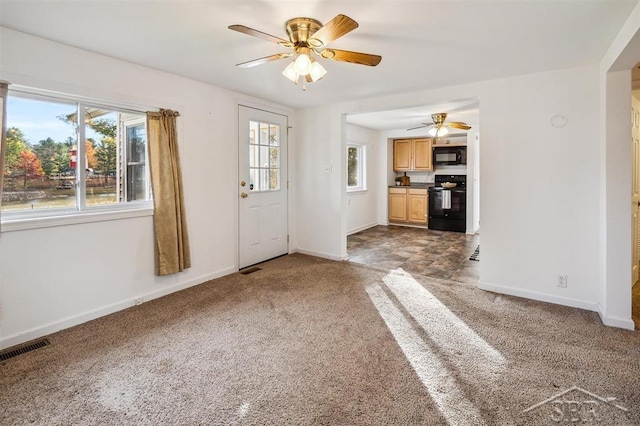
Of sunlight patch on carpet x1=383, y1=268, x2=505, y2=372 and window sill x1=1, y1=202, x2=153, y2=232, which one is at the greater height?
window sill x1=1, y1=202, x2=153, y2=232

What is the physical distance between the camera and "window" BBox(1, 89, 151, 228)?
2582 millimetres

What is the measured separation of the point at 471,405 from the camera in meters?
1.84

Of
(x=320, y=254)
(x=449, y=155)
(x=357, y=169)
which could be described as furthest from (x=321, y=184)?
(x=449, y=155)

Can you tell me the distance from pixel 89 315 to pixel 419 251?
14.6 feet

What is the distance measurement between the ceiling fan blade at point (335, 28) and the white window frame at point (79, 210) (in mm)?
2099

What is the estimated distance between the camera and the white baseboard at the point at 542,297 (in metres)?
3.16

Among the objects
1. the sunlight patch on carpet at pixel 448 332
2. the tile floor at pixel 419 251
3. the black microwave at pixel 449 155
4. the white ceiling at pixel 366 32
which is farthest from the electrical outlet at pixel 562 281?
the black microwave at pixel 449 155

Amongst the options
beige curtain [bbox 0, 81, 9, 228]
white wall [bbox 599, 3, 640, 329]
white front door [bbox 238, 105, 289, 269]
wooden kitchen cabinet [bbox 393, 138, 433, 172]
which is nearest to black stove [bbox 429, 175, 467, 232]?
wooden kitchen cabinet [bbox 393, 138, 433, 172]

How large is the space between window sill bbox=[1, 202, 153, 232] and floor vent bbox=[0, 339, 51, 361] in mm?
872

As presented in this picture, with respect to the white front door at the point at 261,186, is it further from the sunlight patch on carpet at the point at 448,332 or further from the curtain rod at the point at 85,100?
the sunlight patch on carpet at the point at 448,332

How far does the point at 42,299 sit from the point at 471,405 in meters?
3.18

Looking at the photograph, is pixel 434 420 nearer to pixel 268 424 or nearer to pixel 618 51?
pixel 268 424

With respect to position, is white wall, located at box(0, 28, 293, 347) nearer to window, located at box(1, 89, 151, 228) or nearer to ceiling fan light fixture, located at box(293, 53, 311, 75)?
window, located at box(1, 89, 151, 228)

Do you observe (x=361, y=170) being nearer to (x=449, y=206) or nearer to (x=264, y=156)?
(x=449, y=206)
